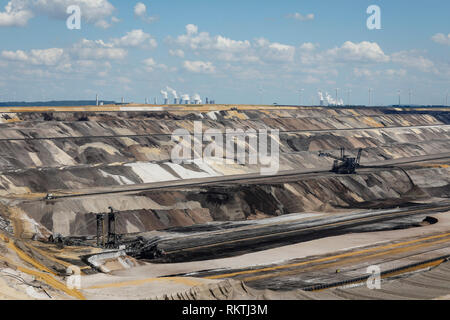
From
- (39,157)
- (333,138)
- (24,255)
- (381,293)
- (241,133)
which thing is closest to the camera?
(381,293)

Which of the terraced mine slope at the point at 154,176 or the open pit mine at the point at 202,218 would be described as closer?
the open pit mine at the point at 202,218

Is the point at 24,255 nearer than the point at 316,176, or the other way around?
the point at 24,255

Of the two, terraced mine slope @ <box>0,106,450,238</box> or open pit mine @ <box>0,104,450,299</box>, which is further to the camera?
terraced mine slope @ <box>0,106,450,238</box>

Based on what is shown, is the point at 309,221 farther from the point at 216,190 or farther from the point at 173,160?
the point at 173,160

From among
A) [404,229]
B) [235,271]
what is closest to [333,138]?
[404,229]

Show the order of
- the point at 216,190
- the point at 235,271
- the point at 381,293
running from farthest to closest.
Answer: the point at 216,190, the point at 235,271, the point at 381,293

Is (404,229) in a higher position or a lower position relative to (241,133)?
lower

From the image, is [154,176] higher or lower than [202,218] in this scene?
higher

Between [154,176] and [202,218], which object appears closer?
[202,218]
